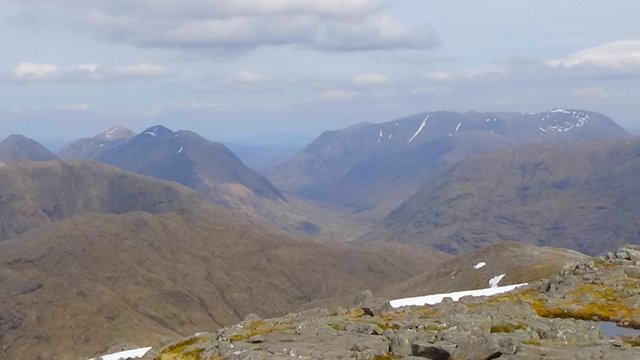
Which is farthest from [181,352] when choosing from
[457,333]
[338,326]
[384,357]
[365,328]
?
[457,333]

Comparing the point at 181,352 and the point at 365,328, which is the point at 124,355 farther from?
the point at 365,328

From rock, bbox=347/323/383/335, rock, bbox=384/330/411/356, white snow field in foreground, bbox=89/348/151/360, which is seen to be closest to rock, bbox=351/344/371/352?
rock, bbox=384/330/411/356

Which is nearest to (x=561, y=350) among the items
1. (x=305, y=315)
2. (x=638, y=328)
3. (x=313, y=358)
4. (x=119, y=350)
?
(x=313, y=358)

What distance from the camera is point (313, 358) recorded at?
1740 inches

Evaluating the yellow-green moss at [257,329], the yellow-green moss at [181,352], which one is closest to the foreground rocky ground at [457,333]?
the yellow-green moss at [181,352]

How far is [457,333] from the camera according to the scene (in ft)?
151

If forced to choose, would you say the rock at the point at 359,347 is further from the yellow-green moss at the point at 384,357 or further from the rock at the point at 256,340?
the rock at the point at 256,340

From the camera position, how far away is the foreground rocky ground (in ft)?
134

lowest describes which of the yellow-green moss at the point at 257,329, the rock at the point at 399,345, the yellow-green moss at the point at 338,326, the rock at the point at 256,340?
the yellow-green moss at the point at 257,329

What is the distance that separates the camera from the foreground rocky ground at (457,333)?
4079cm

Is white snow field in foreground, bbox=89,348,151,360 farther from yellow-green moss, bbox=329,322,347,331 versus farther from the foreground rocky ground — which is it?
yellow-green moss, bbox=329,322,347,331

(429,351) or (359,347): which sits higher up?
(429,351)

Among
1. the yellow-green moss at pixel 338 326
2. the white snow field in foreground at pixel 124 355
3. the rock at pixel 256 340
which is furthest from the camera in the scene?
the white snow field in foreground at pixel 124 355

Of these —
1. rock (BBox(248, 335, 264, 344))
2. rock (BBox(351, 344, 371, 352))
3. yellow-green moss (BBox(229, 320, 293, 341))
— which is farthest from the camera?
yellow-green moss (BBox(229, 320, 293, 341))
